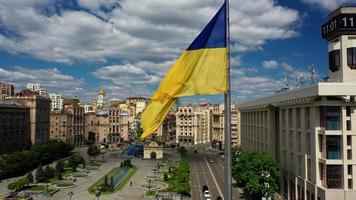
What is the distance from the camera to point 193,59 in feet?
48.5

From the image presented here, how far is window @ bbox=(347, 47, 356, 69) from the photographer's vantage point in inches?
1982

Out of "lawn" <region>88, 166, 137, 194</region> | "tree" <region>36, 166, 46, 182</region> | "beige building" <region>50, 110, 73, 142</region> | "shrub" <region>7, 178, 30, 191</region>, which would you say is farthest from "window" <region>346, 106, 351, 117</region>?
"beige building" <region>50, 110, 73, 142</region>

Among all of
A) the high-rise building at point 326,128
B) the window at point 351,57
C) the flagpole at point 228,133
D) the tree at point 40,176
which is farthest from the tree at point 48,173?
the flagpole at point 228,133

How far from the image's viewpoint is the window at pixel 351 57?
Answer: 50344mm

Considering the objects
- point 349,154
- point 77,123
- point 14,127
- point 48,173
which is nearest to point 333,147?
point 349,154

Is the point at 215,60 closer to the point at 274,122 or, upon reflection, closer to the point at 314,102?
the point at 314,102

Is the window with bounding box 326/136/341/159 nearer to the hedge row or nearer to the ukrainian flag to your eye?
the ukrainian flag

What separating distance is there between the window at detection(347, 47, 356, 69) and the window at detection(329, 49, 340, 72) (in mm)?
1351

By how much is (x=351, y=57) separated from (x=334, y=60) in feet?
7.70

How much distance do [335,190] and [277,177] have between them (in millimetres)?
18026

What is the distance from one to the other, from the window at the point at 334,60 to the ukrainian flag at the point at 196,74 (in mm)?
42204

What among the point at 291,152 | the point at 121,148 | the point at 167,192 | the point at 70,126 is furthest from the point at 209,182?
the point at 70,126

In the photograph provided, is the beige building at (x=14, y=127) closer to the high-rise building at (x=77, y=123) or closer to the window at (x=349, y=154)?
the high-rise building at (x=77, y=123)

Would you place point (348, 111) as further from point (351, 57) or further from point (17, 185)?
point (17, 185)
